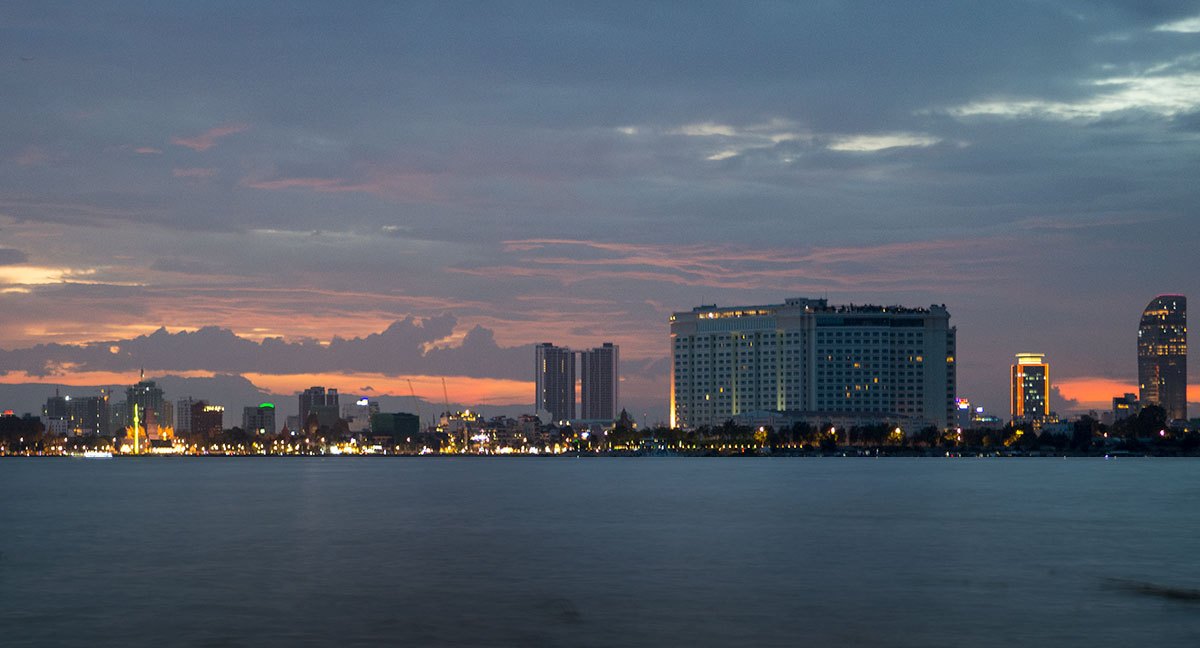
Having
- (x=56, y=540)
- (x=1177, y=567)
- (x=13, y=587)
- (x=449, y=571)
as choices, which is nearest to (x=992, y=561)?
(x=1177, y=567)

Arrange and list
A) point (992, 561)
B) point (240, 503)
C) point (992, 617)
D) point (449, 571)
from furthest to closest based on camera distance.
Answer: point (240, 503) < point (992, 561) < point (449, 571) < point (992, 617)

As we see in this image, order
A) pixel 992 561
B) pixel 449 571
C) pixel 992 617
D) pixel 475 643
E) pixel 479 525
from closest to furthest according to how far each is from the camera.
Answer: pixel 475 643 < pixel 992 617 < pixel 449 571 < pixel 992 561 < pixel 479 525

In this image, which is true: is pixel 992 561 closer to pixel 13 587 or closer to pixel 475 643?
pixel 475 643

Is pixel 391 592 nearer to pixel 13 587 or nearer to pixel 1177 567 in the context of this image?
pixel 13 587

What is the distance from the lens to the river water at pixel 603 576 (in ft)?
169

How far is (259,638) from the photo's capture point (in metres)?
49.7

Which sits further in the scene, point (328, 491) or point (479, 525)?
point (328, 491)

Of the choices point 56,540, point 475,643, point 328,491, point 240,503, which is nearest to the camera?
point 475,643

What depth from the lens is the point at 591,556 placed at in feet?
273

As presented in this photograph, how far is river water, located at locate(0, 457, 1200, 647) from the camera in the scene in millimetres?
51625

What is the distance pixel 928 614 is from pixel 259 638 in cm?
2872

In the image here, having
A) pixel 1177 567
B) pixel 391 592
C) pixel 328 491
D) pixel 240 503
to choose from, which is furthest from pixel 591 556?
pixel 328 491

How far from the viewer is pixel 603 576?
71.6m

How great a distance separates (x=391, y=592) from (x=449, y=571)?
9.89m
